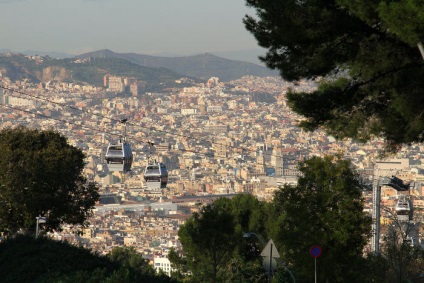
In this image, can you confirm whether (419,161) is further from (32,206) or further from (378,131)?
(378,131)

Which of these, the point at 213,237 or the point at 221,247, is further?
the point at 221,247

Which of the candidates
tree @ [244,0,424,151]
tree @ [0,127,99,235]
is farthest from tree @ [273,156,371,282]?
tree @ [244,0,424,151]

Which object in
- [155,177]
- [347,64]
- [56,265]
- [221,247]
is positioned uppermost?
[347,64]

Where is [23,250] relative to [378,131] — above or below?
below

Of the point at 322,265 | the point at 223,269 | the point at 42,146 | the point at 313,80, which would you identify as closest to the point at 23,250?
the point at 313,80

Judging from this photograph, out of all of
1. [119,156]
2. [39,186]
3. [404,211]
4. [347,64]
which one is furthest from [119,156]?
[347,64]

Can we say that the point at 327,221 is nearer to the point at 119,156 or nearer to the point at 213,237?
the point at 213,237
